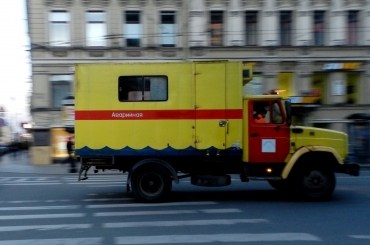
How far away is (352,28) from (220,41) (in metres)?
7.64

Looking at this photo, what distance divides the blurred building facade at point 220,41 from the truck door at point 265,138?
15869 millimetres

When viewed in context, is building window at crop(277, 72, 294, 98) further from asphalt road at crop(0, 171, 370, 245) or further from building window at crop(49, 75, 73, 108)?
asphalt road at crop(0, 171, 370, 245)

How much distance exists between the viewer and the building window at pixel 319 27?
2864cm

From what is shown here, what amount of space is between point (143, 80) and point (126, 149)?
66.4 inches

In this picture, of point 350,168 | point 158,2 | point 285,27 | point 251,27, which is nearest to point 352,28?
point 285,27

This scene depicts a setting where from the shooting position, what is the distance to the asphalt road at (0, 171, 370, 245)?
826 centimetres

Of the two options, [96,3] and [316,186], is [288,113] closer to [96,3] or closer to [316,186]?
[316,186]

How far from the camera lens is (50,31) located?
28.0m

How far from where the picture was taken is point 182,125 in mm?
11852

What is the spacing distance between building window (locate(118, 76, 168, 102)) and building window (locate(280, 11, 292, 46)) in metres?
18.2

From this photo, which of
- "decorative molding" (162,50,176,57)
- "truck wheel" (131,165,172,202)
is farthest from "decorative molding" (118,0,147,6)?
"truck wheel" (131,165,172,202)

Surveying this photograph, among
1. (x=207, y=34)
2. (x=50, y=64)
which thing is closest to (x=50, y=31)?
(x=50, y=64)

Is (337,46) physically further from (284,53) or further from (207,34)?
(207,34)

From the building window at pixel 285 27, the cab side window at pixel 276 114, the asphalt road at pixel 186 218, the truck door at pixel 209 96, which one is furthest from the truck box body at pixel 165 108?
the building window at pixel 285 27
